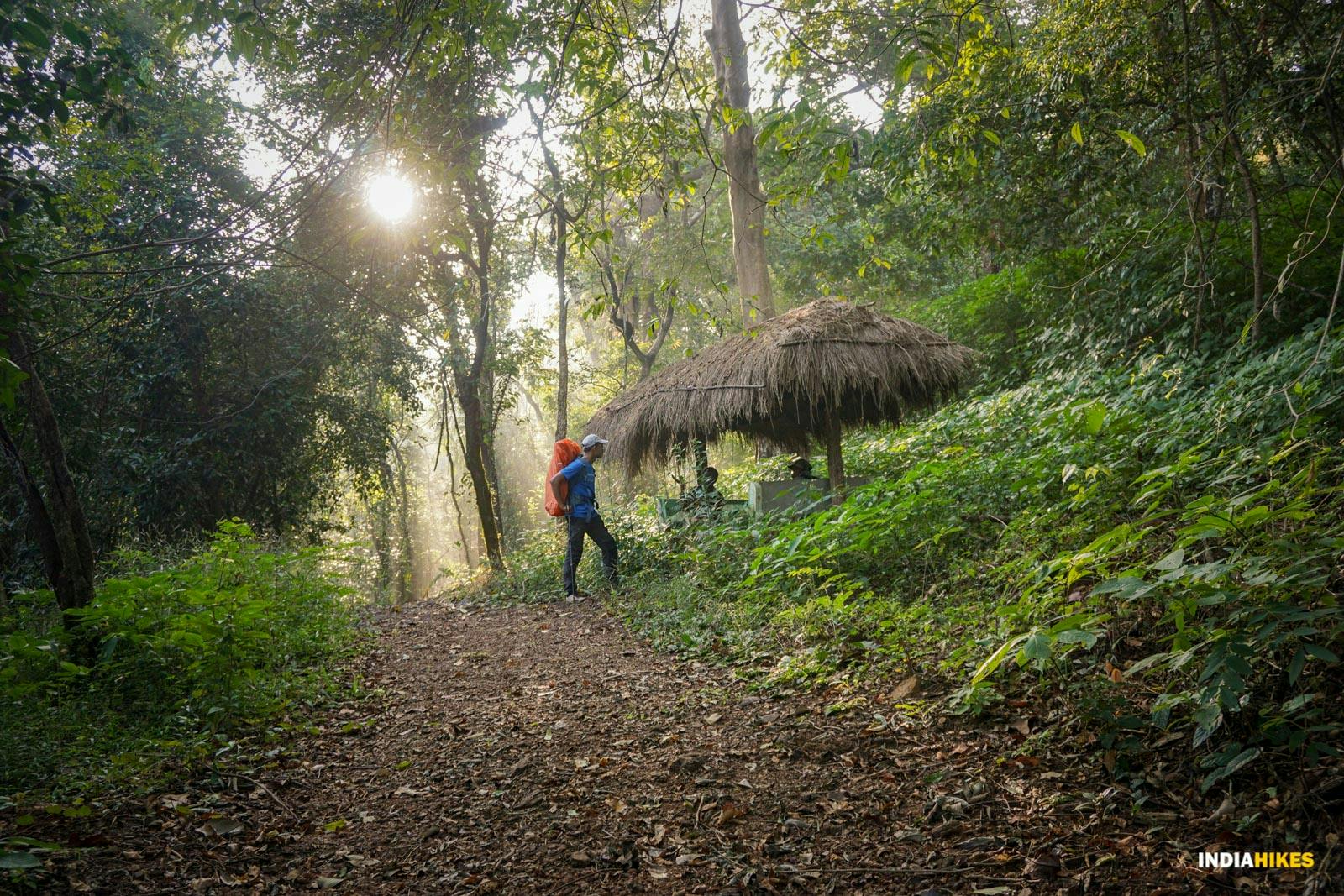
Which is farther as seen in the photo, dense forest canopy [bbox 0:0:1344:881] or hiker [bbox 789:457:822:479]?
hiker [bbox 789:457:822:479]

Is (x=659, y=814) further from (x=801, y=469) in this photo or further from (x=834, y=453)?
(x=801, y=469)

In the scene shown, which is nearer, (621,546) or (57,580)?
A: (57,580)

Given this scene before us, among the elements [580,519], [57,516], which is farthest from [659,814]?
[580,519]

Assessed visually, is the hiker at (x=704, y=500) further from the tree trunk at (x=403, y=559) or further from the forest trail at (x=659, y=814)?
the tree trunk at (x=403, y=559)

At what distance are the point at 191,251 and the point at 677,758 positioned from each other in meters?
9.57

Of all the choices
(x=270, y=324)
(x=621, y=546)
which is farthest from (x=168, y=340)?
(x=621, y=546)

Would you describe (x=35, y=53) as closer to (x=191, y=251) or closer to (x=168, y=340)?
(x=191, y=251)

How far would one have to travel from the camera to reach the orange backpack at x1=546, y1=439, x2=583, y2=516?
8453mm

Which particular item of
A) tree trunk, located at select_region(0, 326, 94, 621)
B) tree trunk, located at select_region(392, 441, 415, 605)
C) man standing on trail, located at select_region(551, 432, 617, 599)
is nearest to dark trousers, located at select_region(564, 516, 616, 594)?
man standing on trail, located at select_region(551, 432, 617, 599)

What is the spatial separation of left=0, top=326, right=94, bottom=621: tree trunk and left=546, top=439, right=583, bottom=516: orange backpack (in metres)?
4.30

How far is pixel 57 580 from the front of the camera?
485 centimetres

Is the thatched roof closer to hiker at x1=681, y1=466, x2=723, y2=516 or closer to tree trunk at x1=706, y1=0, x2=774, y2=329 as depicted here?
hiker at x1=681, y1=466, x2=723, y2=516

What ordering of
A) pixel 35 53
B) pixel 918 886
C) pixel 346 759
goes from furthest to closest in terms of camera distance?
pixel 35 53 < pixel 346 759 < pixel 918 886

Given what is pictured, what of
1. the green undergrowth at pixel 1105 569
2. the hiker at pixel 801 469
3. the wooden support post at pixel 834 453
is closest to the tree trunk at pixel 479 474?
the green undergrowth at pixel 1105 569
